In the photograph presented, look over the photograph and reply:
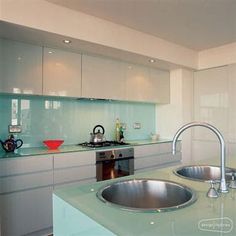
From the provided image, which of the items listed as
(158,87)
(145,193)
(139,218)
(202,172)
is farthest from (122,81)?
(139,218)

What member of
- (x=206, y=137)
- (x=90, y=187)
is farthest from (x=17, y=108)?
(x=206, y=137)

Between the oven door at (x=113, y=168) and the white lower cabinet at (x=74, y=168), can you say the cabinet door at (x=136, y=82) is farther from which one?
the white lower cabinet at (x=74, y=168)

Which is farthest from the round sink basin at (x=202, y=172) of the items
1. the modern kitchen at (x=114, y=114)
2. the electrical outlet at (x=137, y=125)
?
the electrical outlet at (x=137, y=125)

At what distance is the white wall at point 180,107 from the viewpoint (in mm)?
3941

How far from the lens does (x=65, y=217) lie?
39.1 inches

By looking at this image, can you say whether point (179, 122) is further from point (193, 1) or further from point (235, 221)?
point (235, 221)

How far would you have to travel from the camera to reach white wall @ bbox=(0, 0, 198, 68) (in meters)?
2.07

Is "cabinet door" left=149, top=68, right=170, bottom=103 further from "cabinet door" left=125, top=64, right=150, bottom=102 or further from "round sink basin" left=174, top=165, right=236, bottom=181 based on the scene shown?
"round sink basin" left=174, top=165, right=236, bottom=181

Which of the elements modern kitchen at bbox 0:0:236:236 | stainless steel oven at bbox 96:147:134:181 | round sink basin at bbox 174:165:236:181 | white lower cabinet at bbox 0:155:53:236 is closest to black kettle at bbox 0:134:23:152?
modern kitchen at bbox 0:0:236:236

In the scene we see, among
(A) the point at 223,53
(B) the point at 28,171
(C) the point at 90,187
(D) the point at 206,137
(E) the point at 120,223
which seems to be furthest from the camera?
(D) the point at 206,137

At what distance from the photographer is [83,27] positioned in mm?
2496

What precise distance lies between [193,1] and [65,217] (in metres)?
2.29

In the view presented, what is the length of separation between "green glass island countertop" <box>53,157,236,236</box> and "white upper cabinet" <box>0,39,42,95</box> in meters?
1.74

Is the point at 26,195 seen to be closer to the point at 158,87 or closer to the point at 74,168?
the point at 74,168
